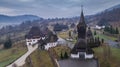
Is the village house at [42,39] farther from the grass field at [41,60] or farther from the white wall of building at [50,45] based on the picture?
the grass field at [41,60]

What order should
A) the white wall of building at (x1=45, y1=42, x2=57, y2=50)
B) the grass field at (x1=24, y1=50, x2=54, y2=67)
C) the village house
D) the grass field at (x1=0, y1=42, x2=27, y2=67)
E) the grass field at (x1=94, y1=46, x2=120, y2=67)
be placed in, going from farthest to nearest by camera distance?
1. the village house
2. the white wall of building at (x1=45, y1=42, x2=57, y2=50)
3. the grass field at (x1=0, y1=42, x2=27, y2=67)
4. the grass field at (x1=24, y1=50, x2=54, y2=67)
5. the grass field at (x1=94, y1=46, x2=120, y2=67)

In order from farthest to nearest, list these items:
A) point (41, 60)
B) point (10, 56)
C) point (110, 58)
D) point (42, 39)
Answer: point (42, 39), point (10, 56), point (41, 60), point (110, 58)

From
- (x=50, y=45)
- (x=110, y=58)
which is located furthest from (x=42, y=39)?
(x=110, y=58)

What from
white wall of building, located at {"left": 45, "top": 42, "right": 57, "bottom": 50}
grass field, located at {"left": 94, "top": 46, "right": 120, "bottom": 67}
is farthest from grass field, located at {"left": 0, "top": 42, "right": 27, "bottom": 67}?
grass field, located at {"left": 94, "top": 46, "right": 120, "bottom": 67}

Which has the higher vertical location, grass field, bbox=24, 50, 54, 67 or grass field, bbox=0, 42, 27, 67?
grass field, bbox=24, 50, 54, 67

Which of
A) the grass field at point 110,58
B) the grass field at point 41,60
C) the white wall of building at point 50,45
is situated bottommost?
the grass field at point 41,60

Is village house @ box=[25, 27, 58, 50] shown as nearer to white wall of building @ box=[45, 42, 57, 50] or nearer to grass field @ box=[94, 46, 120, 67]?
white wall of building @ box=[45, 42, 57, 50]

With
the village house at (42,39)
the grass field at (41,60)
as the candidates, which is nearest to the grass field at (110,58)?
the grass field at (41,60)

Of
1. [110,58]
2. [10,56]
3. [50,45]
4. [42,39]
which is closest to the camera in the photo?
[110,58]

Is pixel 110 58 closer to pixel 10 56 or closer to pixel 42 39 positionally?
pixel 10 56

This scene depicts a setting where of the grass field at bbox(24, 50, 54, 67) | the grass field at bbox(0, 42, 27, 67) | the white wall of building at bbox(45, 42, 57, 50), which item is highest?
the white wall of building at bbox(45, 42, 57, 50)

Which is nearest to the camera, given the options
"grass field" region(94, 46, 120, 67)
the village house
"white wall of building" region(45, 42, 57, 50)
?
"grass field" region(94, 46, 120, 67)

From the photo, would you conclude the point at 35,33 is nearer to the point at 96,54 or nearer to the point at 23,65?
the point at 23,65
